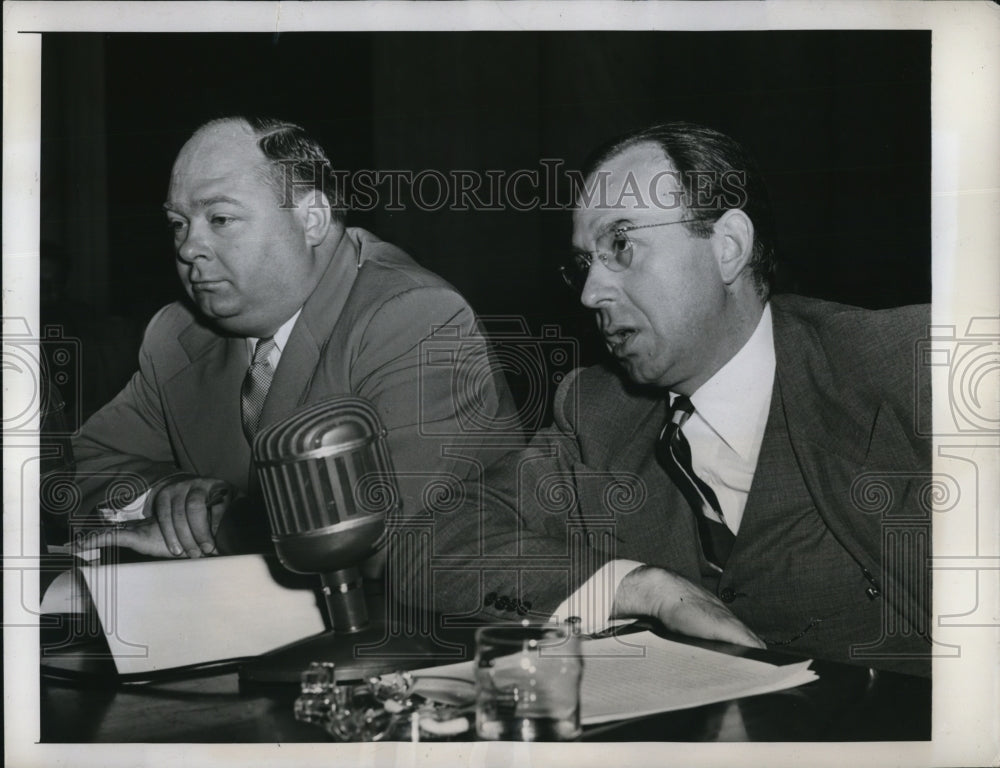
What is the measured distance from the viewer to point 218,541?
187cm

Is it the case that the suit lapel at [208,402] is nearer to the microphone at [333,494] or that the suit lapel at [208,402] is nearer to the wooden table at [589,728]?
the microphone at [333,494]

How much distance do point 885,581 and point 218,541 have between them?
3.94 feet

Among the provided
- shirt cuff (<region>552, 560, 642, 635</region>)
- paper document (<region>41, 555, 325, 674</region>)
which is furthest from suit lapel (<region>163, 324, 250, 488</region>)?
shirt cuff (<region>552, 560, 642, 635</region>)

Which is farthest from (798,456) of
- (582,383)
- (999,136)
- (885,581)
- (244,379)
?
(244,379)

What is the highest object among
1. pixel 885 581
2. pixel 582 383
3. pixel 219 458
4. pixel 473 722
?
pixel 582 383

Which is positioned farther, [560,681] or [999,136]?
[999,136]

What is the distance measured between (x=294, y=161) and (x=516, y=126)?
0.41 m

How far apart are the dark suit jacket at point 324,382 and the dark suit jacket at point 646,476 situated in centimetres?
12

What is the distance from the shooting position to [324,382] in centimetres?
187

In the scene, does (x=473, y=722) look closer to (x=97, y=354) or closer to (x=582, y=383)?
(x=582, y=383)

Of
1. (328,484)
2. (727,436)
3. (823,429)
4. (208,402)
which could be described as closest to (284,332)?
(208,402)

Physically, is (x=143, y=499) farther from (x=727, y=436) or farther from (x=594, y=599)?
(x=727, y=436)

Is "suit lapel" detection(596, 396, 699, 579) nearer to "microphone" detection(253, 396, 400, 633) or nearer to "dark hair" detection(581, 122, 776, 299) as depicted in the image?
"dark hair" detection(581, 122, 776, 299)

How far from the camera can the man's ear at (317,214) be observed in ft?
6.16
